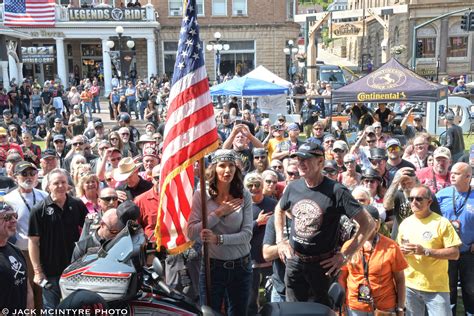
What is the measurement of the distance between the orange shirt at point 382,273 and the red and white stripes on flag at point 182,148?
1627 millimetres

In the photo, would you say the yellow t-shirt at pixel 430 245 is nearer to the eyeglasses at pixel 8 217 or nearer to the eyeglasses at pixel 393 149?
the eyeglasses at pixel 393 149

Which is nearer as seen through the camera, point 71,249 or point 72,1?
point 71,249

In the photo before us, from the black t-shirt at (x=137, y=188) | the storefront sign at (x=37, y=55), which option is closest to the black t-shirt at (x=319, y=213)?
the black t-shirt at (x=137, y=188)

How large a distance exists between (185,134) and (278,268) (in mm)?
1796

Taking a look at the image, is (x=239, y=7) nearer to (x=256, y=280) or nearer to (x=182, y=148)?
(x=256, y=280)

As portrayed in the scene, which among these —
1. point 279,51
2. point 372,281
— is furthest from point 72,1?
point 372,281

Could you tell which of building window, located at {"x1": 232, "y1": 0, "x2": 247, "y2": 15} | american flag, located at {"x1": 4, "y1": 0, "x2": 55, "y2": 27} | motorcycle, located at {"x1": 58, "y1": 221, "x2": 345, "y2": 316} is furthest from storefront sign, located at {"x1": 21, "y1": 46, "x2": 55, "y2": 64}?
motorcycle, located at {"x1": 58, "y1": 221, "x2": 345, "y2": 316}

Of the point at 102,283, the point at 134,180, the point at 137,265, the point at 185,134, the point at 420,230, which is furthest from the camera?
the point at 134,180

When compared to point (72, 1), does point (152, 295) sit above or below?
below

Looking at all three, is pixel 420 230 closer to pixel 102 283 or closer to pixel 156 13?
pixel 102 283

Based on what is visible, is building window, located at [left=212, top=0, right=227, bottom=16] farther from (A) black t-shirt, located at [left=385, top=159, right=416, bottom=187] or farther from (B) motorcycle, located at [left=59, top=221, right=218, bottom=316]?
(B) motorcycle, located at [left=59, top=221, right=218, bottom=316]

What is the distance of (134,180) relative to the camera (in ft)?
21.6

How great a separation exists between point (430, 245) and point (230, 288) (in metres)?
1.97

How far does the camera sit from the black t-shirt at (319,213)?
4254 millimetres
